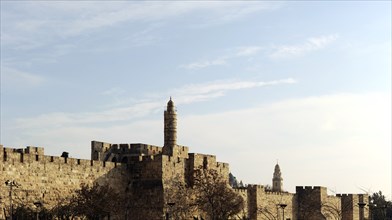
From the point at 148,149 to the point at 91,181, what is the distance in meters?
9.04

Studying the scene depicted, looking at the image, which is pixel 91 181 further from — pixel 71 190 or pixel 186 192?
pixel 186 192

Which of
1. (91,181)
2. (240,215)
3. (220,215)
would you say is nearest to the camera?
(91,181)

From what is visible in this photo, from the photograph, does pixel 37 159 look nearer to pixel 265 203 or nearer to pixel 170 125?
pixel 170 125

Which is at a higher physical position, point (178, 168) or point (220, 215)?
point (178, 168)

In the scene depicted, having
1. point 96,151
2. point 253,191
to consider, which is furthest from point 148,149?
point 253,191

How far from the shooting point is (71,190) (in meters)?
35.7

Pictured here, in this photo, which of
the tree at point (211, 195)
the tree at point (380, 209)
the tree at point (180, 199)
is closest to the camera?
the tree at point (180, 199)

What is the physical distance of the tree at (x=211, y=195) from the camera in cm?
4181

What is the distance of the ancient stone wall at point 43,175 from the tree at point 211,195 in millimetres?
5642

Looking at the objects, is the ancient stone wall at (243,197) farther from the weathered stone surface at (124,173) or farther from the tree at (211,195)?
the tree at (211,195)

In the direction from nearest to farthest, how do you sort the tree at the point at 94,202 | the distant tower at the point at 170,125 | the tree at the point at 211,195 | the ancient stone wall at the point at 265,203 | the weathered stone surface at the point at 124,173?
1. the weathered stone surface at the point at 124,173
2. the tree at the point at 94,202
3. the tree at the point at 211,195
4. the distant tower at the point at 170,125
5. the ancient stone wall at the point at 265,203

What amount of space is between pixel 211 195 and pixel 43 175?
458 inches

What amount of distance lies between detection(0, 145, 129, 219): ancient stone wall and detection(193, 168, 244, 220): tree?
5642mm

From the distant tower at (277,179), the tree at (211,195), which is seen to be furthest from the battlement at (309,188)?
the distant tower at (277,179)
